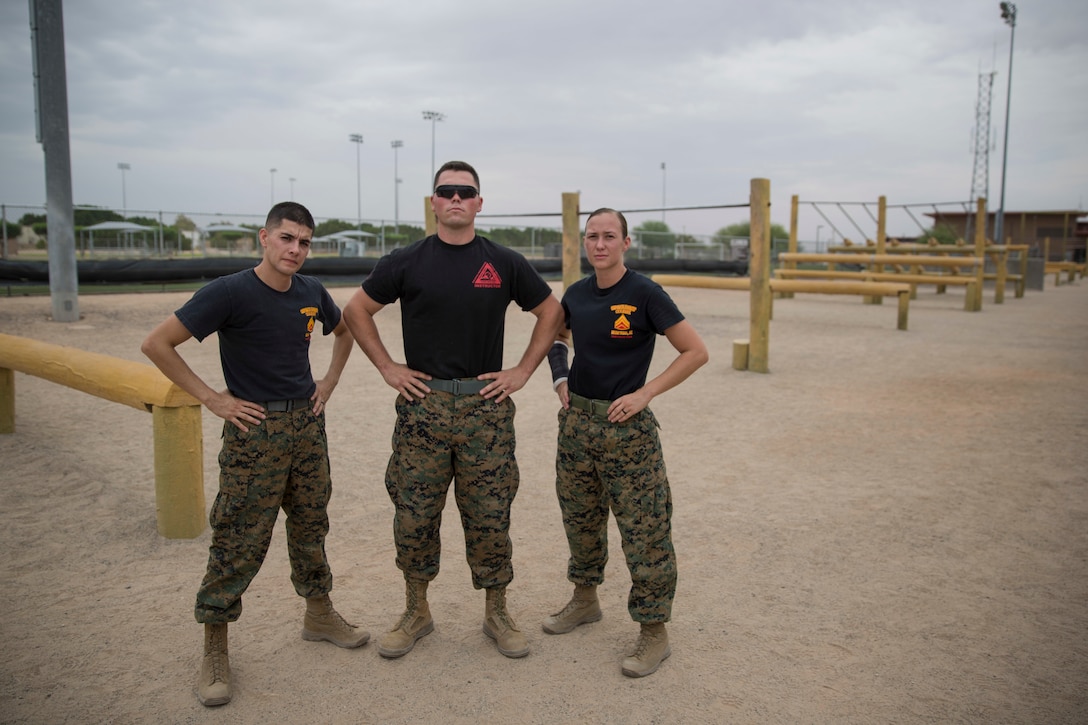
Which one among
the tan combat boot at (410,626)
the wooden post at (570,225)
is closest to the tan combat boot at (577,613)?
the tan combat boot at (410,626)

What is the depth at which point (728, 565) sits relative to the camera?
385 cm

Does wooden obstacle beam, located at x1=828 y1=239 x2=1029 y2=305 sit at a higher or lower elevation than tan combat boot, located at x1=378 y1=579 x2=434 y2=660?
higher

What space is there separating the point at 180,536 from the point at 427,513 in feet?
5.81

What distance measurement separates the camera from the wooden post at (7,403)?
5.76 meters

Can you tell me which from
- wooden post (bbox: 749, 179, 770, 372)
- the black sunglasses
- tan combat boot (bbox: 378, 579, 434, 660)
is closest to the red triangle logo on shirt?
the black sunglasses

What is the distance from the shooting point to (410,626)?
10.1 ft

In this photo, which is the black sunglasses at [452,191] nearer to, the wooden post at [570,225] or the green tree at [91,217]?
the wooden post at [570,225]

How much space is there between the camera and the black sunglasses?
2.84 m

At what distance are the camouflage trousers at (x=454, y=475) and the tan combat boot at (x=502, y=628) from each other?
7 cm

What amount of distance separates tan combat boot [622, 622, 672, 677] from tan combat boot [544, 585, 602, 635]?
0.32 m

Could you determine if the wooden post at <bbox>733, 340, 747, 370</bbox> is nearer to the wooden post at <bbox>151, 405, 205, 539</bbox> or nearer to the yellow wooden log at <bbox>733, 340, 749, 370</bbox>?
the yellow wooden log at <bbox>733, 340, 749, 370</bbox>

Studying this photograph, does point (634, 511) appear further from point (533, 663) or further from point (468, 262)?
point (468, 262)

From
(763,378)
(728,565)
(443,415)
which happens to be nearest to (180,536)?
(443,415)

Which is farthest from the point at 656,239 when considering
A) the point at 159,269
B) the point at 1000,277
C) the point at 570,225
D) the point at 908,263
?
the point at 570,225
